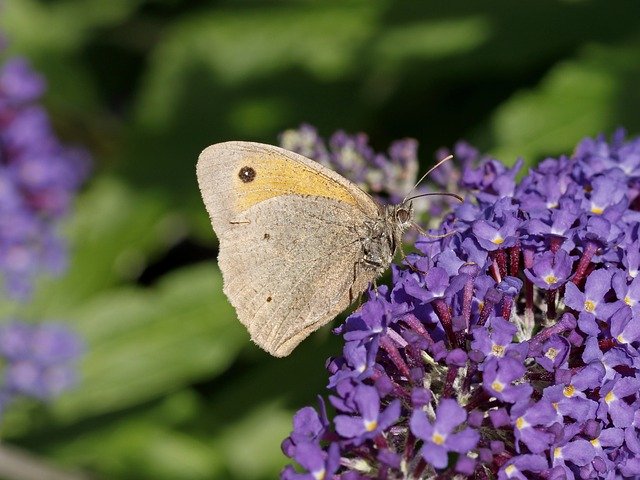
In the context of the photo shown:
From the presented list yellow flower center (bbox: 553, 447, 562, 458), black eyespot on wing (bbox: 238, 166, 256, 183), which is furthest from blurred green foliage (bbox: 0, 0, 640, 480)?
yellow flower center (bbox: 553, 447, 562, 458)

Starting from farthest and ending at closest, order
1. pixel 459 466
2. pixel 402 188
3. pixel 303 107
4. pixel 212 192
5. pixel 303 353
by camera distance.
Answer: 1. pixel 303 107
2. pixel 303 353
3. pixel 402 188
4. pixel 212 192
5. pixel 459 466

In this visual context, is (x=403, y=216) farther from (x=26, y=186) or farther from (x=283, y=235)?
(x=26, y=186)

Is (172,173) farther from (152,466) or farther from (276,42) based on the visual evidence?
(152,466)

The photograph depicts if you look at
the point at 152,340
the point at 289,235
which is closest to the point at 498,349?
the point at 289,235

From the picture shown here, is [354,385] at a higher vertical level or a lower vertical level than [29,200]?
higher

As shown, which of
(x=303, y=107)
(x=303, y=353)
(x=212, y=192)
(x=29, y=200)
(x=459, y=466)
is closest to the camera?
(x=459, y=466)

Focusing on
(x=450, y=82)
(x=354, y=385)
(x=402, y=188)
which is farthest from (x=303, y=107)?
(x=354, y=385)

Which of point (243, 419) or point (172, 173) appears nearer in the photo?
point (243, 419)
